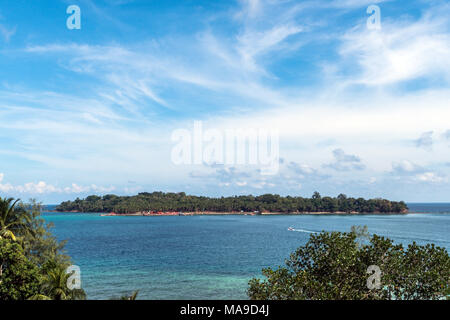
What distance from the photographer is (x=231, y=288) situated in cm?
3684

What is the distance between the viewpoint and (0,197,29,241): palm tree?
22.7 m

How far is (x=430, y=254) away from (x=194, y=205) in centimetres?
17731

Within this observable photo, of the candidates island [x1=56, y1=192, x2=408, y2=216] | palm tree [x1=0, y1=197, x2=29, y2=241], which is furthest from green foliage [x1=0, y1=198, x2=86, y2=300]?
island [x1=56, y1=192, x2=408, y2=216]

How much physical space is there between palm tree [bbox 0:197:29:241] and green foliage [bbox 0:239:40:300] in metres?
5.83

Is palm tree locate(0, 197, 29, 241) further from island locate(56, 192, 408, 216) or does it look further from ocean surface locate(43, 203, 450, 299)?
island locate(56, 192, 408, 216)

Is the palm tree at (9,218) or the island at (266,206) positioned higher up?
the palm tree at (9,218)

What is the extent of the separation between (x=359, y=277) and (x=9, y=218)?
946 inches

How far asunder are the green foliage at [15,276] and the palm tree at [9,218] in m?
5.83

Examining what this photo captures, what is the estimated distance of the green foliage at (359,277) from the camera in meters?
14.0

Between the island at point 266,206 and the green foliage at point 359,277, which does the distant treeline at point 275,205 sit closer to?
the island at point 266,206

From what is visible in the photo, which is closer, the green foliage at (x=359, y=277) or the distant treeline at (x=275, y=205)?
the green foliage at (x=359, y=277)

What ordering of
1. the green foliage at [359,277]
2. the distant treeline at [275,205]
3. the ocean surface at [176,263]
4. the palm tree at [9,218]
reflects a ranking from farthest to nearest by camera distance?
the distant treeline at [275,205]
the ocean surface at [176,263]
the palm tree at [9,218]
the green foliage at [359,277]

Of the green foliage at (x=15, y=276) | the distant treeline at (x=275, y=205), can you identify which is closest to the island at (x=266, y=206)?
the distant treeline at (x=275, y=205)
